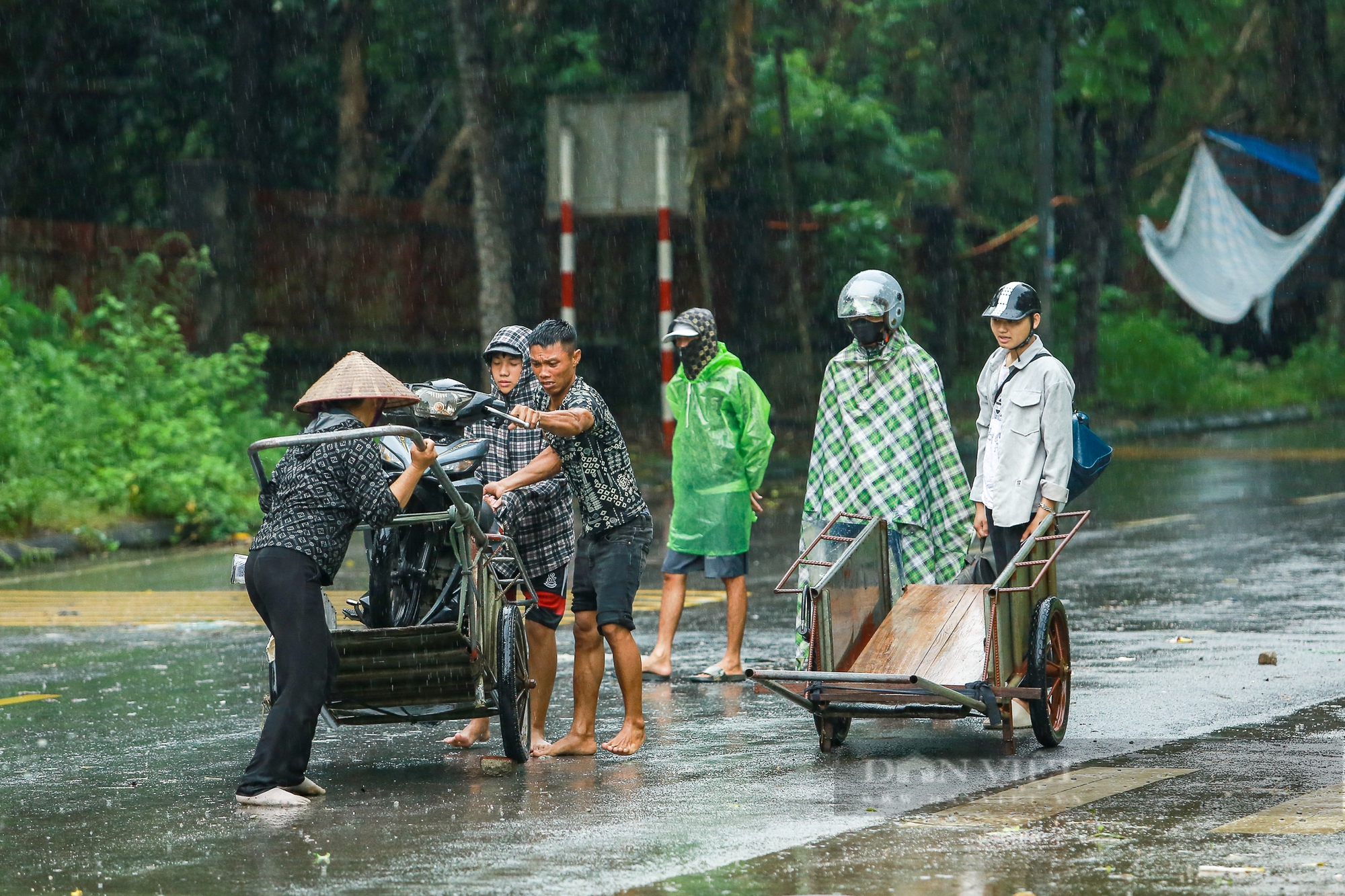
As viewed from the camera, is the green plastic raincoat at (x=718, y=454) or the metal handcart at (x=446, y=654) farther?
the green plastic raincoat at (x=718, y=454)

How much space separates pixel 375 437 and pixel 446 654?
32.9 inches

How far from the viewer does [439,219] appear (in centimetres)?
2423

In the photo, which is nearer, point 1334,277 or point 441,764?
point 441,764

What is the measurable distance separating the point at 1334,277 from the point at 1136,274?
890 cm

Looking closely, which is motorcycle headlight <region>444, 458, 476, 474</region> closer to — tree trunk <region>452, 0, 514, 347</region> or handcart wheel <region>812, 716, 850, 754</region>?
handcart wheel <region>812, 716, 850, 754</region>

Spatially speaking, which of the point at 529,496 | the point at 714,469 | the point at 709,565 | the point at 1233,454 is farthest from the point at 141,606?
the point at 1233,454

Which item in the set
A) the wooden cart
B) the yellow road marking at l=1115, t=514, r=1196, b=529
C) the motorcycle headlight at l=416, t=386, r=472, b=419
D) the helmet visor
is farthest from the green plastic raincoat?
the yellow road marking at l=1115, t=514, r=1196, b=529

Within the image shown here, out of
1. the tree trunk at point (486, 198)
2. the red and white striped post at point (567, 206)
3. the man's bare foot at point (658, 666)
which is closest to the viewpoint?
the man's bare foot at point (658, 666)

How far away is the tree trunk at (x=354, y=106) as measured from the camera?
951 inches

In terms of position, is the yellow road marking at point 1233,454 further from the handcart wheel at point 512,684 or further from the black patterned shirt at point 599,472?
the handcart wheel at point 512,684

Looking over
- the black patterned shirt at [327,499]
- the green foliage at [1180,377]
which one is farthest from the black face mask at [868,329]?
the green foliage at [1180,377]

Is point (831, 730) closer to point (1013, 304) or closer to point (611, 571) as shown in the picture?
point (611, 571)

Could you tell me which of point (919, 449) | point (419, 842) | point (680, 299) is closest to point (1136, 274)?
point (680, 299)

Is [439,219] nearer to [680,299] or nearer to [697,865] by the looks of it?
[680,299]
